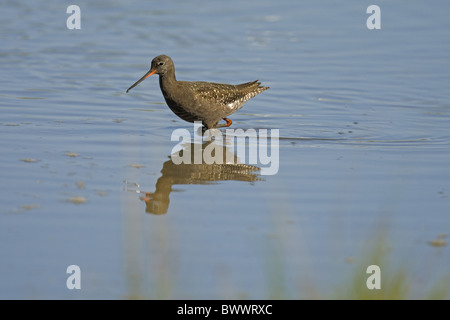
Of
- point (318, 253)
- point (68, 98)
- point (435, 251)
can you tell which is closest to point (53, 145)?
point (68, 98)

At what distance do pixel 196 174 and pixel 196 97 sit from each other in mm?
2287

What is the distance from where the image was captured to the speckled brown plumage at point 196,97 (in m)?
9.92

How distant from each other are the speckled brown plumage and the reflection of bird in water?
147 cm

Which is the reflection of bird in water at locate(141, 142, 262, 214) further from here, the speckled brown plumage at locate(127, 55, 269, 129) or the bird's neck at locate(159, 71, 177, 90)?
the bird's neck at locate(159, 71, 177, 90)

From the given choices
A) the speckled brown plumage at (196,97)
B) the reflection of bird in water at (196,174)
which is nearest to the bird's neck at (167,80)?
the speckled brown plumage at (196,97)

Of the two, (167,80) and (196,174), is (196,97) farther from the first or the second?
(196,174)

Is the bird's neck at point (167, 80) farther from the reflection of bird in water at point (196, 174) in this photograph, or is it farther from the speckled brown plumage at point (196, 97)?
the reflection of bird in water at point (196, 174)

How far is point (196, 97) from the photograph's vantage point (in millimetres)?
10023

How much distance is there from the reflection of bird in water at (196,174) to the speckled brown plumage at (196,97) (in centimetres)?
147

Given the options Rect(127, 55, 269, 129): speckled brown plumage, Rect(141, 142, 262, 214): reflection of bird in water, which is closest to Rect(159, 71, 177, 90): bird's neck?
Rect(127, 55, 269, 129): speckled brown plumage

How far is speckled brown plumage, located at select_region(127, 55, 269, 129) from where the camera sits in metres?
9.92
